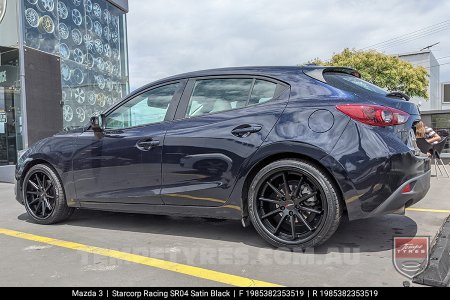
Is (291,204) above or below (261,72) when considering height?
below

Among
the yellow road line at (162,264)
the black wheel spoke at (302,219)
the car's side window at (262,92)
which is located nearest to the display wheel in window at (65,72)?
the yellow road line at (162,264)

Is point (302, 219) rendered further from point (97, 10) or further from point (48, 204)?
point (97, 10)

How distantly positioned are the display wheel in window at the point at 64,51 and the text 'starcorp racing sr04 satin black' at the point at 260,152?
8.30m

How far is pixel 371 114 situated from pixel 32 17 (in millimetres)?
10071

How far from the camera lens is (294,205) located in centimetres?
369

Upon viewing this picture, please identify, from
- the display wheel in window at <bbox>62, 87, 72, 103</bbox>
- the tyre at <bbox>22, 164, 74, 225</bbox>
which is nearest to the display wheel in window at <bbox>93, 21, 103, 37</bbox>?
the display wheel in window at <bbox>62, 87, 72, 103</bbox>

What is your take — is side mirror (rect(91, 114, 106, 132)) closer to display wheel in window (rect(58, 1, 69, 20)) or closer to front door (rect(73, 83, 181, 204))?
front door (rect(73, 83, 181, 204))

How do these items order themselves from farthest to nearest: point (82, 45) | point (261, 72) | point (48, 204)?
point (82, 45) → point (48, 204) → point (261, 72)

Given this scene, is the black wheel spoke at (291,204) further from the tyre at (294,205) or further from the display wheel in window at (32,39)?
the display wheel in window at (32,39)

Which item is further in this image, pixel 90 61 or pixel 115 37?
pixel 115 37

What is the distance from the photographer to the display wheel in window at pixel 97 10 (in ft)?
45.7
